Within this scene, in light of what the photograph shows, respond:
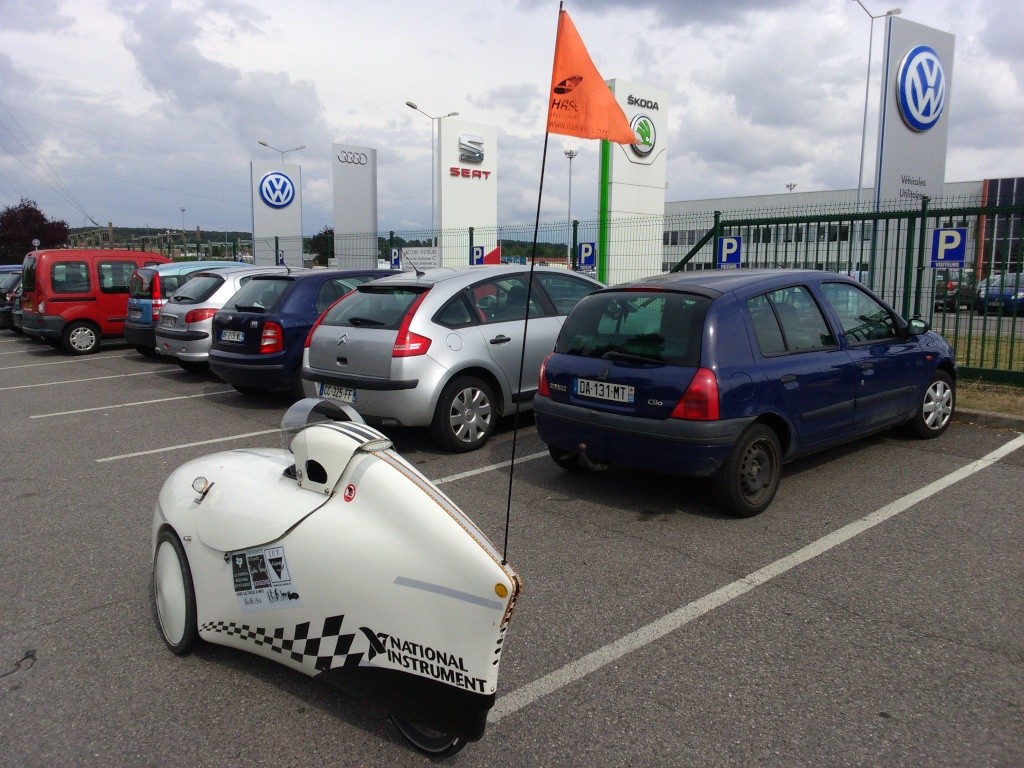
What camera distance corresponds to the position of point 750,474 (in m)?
5.07

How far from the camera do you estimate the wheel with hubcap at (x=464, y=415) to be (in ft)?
22.2

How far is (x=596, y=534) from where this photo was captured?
4.83 metres

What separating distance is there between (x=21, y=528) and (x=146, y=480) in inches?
46.2

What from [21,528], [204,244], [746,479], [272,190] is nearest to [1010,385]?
[746,479]

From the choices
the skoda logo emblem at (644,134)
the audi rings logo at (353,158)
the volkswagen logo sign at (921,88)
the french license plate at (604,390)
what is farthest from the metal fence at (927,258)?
the audi rings logo at (353,158)

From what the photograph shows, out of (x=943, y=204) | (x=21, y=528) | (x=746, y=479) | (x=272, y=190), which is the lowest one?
(x=21, y=528)

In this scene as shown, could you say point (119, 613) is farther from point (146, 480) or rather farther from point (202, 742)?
point (146, 480)

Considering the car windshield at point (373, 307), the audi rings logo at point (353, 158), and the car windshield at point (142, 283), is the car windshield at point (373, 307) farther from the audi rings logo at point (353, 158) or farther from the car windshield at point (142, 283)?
the audi rings logo at point (353, 158)

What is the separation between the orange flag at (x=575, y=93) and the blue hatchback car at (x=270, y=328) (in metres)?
4.95

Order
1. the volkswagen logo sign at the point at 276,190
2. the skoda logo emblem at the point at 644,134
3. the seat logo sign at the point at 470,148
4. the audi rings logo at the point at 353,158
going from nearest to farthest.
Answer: the skoda logo emblem at the point at 644,134
the seat logo sign at the point at 470,148
the audi rings logo at the point at 353,158
the volkswagen logo sign at the point at 276,190

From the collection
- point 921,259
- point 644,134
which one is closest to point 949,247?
point 921,259

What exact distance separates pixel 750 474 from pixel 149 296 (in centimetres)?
1137

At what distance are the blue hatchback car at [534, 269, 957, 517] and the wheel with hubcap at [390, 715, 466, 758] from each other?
264cm

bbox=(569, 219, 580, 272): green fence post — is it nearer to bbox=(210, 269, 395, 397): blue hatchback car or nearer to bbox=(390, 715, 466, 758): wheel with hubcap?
bbox=(210, 269, 395, 397): blue hatchback car
